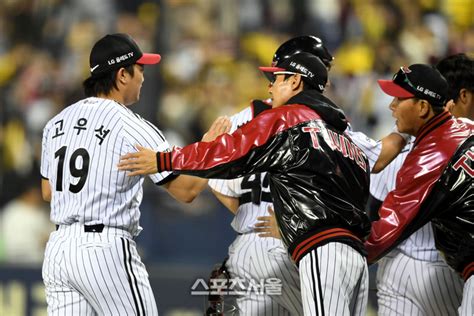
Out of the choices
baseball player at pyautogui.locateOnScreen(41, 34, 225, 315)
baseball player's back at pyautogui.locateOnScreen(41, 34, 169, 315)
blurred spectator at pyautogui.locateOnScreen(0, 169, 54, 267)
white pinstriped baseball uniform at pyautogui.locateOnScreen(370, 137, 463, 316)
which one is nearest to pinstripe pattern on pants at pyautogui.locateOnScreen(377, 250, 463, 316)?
white pinstriped baseball uniform at pyautogui.locateOnScreen(370, 137, 463, 316)

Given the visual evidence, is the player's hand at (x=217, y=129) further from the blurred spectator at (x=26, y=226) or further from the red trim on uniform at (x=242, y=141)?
the blurred spectator at (x=26, y=226)

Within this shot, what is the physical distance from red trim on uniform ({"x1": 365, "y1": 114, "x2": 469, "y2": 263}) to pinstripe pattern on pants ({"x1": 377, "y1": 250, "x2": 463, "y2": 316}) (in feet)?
1.52

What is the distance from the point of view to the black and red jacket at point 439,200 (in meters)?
4.44

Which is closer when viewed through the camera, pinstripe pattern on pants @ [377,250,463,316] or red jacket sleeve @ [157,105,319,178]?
red jacket sleeve @ [157,105,319,178]

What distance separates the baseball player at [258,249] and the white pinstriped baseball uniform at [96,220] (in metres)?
0.83

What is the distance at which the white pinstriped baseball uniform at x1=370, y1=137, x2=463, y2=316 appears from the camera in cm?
489

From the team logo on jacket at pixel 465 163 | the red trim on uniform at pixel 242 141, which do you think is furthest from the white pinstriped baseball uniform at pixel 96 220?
the team logo on jacket at pixel 465 163

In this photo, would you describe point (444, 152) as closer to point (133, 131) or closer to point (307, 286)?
point (307, 286)

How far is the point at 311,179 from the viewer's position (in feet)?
13.6

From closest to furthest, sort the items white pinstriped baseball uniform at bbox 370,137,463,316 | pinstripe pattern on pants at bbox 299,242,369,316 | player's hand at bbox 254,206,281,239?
pinstripe pattern on pants at bbox 299,242,369,316 < player's hand at bbox 254,206,281,239 < white pinstriped baseball uniform at bbox 370,137,463,316

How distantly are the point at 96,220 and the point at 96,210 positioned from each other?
0.05 meters

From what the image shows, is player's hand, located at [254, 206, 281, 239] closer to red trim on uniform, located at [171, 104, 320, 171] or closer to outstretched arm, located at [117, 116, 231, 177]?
red trim on uniform, located at [171, 104, 320, 171]

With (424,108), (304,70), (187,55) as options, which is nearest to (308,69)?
(304,70)

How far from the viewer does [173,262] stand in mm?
→ 8117
